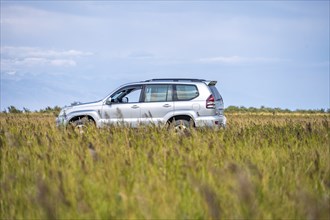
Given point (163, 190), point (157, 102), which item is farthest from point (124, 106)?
point (163, 190)

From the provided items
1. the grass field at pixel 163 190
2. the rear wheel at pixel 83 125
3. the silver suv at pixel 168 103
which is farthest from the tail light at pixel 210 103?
the grass field at pixel 163 190

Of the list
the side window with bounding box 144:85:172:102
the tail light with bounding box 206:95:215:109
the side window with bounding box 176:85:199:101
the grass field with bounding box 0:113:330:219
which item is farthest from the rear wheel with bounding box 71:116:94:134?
the tail light with bounding box 206:95:215:109

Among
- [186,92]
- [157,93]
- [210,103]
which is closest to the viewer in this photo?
[210,103]

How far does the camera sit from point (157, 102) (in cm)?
1639

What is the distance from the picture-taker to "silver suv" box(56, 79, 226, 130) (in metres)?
16.0

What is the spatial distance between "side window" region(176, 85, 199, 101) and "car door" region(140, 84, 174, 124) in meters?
0.25

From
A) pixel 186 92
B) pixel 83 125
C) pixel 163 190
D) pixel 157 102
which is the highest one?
pixel 186 92

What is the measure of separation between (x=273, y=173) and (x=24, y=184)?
9.28 feet

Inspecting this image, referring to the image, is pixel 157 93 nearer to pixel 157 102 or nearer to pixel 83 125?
pixel 157 102

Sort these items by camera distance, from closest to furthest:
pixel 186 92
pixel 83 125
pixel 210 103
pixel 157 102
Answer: pixel 83 125 < pixel 210 103 < pixel 186 92 < pixel 157 102

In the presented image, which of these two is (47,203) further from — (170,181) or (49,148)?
(49,148)

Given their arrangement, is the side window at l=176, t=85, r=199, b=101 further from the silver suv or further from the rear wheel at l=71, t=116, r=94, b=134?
the rear wheel at l=71, t=116, r=94, b=134

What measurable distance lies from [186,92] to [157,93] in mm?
942

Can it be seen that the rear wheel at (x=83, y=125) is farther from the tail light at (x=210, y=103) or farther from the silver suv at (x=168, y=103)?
the tail light at (x=210, y=103)
